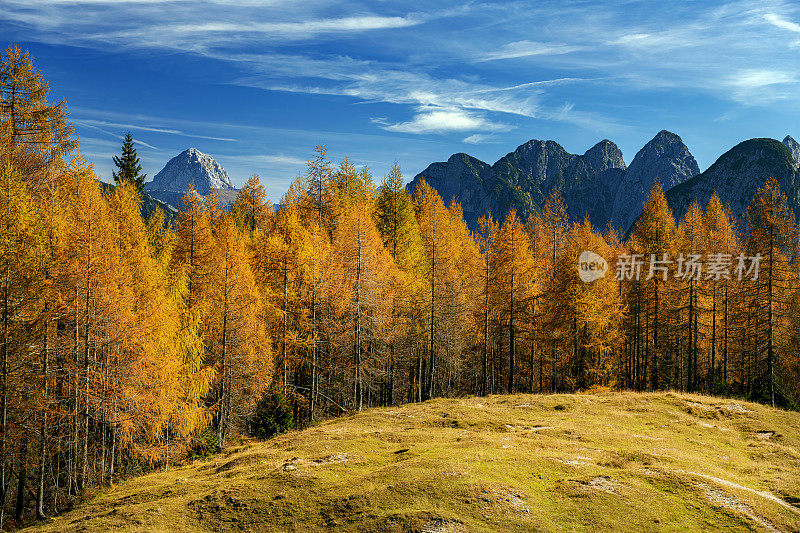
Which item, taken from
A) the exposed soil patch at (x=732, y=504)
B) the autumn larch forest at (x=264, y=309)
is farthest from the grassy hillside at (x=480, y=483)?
the autumn larch forest at (x=264, y=309)

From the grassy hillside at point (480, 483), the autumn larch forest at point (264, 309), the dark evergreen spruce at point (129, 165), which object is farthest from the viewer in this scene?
the dark evergreen spruce at point (129, 165)

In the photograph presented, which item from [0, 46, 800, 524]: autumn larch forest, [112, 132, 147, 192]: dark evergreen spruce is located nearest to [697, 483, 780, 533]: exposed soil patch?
[0, 46, 800, 524]: autumn larch forest

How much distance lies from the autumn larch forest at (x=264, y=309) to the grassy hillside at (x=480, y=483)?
A: 21.6 feet

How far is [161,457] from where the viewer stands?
25.8 metres

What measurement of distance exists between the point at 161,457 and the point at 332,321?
1326 cm

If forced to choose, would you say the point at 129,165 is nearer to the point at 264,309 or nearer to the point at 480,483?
the point at 264,309

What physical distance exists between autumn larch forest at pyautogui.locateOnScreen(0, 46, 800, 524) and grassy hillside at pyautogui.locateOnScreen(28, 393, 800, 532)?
259 inches

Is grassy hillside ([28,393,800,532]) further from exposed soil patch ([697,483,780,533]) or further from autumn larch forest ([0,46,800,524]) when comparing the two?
autumn larch forest ([0,46,800,524])

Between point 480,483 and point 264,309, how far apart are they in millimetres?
23567

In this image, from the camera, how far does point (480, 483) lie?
14.2 metres

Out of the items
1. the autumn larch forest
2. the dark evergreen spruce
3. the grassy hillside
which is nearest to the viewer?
the grassy hillside

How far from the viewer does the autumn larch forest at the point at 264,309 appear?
21828mm

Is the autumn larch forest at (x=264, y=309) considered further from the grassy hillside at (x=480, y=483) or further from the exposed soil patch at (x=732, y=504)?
the exposed soil patch at (x=732, y=504)

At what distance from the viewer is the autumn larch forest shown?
21828 mm
